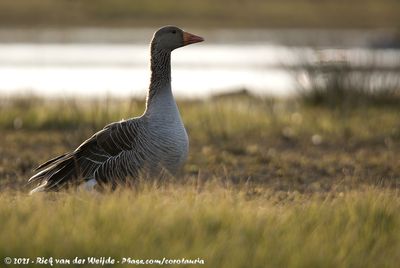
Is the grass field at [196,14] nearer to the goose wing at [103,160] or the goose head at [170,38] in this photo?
the goose head at [170,38]

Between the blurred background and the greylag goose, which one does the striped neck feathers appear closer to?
the greylag goose

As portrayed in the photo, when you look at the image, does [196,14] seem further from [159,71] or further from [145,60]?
[159,71]

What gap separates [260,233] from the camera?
5.96m

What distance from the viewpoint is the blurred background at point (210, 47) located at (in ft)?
50.0

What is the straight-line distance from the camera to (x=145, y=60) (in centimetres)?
3055

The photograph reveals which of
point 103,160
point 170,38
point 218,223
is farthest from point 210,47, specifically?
point 218,223

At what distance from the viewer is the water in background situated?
19.7m

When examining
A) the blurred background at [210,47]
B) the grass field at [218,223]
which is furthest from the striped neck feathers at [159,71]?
the blurred background at [210,47]

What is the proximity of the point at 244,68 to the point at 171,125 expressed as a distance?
68.3 feet

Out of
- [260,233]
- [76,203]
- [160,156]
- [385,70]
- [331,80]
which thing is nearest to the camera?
[260,233]

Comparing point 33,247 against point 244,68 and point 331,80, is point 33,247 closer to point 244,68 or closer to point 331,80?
point 331,80

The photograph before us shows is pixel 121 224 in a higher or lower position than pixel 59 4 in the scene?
lower

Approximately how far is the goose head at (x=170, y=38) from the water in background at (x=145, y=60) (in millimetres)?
6587

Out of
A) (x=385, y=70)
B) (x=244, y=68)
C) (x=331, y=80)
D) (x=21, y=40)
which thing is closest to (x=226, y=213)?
(x=331, y=80)
